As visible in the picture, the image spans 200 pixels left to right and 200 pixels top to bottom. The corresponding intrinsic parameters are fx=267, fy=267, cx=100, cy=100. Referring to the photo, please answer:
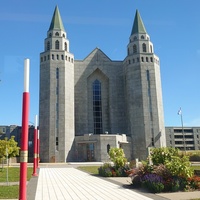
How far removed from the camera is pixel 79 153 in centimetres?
6016

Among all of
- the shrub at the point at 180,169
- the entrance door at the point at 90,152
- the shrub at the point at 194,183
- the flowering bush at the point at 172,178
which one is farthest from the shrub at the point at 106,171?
the entrance door at the point at 90,152

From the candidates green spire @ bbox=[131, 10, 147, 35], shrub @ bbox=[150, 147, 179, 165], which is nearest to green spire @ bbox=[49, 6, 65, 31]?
green spire @ bbox=[131, 10, 147, 35]

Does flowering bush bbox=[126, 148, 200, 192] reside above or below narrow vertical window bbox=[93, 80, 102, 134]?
below

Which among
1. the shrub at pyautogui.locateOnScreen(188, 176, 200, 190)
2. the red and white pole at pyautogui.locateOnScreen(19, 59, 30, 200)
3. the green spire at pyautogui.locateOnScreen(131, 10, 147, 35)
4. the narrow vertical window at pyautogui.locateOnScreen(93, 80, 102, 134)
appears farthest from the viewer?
the green spire at pyautogui.locateOnScreen(131, 10, 147, 35)

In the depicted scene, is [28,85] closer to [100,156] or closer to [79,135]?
[100,156]

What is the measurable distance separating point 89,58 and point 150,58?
1641cm

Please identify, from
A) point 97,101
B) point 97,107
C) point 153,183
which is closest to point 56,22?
point 97,101

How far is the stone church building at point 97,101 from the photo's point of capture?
58.7m

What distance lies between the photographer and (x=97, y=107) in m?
68.8

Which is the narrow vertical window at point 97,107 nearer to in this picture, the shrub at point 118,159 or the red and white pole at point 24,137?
the shrub at point 118,159

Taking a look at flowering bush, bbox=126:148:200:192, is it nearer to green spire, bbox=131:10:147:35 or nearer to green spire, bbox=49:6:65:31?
green spire, bbox=131:10:147:35

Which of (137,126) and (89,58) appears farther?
(89,58)

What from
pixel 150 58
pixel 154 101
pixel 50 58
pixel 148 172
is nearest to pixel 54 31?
pixel 50 58

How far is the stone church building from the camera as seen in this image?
5866cm
